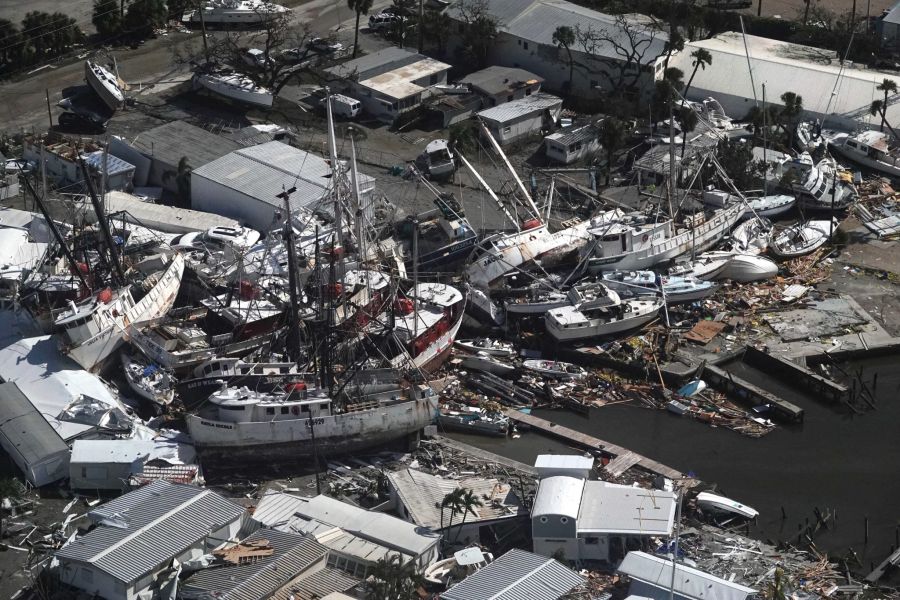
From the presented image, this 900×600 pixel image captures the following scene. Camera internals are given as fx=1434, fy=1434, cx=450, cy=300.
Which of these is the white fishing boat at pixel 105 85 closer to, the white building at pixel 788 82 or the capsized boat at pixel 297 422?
the white building at pixel 788 82

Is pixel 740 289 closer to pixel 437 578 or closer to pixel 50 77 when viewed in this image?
pixel 437 578

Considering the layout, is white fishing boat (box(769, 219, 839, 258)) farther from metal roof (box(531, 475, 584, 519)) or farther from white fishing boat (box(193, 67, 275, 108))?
white fishing boat (box(193, 67, 275, 108))

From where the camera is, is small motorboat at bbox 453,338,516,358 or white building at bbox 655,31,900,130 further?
white building at bbox 655,31,900,130

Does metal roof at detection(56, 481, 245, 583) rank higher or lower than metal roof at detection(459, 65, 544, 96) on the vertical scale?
lower

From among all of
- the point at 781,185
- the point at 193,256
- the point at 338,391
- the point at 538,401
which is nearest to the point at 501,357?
the point at 538,401

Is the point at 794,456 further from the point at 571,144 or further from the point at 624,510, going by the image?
the point at 571,144

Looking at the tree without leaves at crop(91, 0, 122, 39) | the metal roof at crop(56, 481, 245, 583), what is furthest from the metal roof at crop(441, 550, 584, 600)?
the tree without leaves at crop(91, 0, 122, 39)
